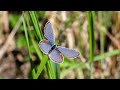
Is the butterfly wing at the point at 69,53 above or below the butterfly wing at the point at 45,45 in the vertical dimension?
below

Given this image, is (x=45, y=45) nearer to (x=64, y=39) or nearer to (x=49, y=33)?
(x=49, y=33)

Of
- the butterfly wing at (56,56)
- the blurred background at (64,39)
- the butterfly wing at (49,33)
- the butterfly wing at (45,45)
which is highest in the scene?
the butterfly wing at (49,33)

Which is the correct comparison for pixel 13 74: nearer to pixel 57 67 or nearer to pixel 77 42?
pixel 77 42

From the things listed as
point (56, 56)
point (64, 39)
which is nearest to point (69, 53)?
point (56, 56)

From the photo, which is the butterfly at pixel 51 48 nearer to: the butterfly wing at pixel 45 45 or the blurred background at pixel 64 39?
the butterfly wing at pixel 45 45

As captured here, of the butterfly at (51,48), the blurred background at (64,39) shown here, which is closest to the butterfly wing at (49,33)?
the butterfly at (51,48)

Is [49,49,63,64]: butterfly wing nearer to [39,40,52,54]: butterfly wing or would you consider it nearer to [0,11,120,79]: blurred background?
[39,40,52,54]: butterfly wing

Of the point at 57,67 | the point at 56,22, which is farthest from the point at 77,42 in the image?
the point at 57,67

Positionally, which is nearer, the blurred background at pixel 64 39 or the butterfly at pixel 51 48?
the butterfly at pixel 51 48

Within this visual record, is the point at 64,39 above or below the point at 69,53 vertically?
below

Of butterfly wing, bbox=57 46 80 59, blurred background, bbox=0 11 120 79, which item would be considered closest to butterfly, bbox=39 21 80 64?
butterfly wing, bbox=57 46 80 59
